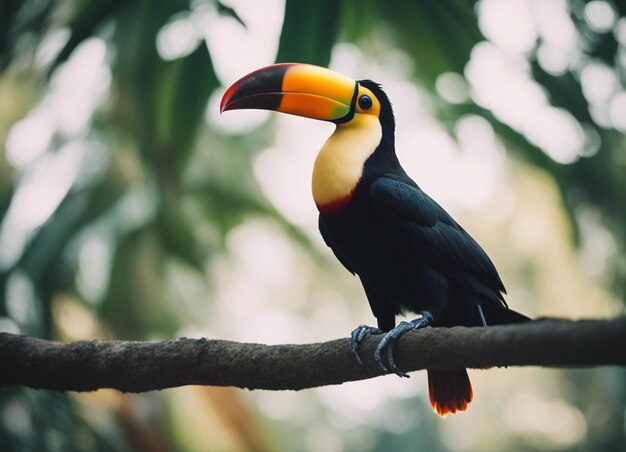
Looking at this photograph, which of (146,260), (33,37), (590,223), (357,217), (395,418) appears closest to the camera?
(357,217)

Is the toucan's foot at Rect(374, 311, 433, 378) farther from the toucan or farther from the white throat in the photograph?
the white throat

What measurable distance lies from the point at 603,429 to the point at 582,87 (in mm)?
5606

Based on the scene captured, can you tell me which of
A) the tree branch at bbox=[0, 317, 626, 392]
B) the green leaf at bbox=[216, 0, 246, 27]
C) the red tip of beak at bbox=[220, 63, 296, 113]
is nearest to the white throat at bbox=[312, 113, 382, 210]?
the red tip of beak at bbox=[220, 63, 296, 113]

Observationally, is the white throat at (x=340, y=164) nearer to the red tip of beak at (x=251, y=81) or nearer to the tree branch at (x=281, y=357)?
the red tip of beak at (x=251, y=81)

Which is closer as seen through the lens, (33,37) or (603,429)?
(33,37)

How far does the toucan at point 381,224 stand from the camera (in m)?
2.45

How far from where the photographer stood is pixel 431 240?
2.48m

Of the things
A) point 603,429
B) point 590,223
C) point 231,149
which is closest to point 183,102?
point 231,149

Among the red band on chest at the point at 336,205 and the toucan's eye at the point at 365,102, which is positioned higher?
the toucan's eye at the point at 365,102

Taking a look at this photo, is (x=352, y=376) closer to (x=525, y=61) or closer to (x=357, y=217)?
(x=357, y=217)

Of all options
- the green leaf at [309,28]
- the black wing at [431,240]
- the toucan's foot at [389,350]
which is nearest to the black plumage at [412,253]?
the black wing at [431,240]

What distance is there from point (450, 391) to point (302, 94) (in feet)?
3.82

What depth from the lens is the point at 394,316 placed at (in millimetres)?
2883

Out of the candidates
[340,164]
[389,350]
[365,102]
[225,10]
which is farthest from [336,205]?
[225,10]
